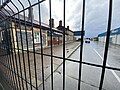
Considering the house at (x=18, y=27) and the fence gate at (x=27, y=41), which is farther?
the house at (x=18, y=27)

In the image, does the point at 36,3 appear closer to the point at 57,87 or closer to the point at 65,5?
the point at 65,5

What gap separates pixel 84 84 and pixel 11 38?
336cm

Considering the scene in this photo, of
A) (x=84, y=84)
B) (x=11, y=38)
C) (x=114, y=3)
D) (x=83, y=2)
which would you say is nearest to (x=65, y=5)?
(x=83, y=2)

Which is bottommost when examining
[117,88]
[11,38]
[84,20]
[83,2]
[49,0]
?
[117,88]

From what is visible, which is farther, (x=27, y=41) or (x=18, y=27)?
(x=18, y=27)

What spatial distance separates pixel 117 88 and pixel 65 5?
427cm

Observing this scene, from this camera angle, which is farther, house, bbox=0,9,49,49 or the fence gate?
house, bbox=0,9,49,49

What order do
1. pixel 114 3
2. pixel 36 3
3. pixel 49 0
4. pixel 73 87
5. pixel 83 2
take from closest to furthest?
pixel 114 3 < pixel 83 2 < pixel 49 0 < pixel 36 3 < pixel 73 87

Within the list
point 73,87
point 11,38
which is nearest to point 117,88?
point 73,87

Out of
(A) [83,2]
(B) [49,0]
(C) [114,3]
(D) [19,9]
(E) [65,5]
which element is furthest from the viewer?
(D) [19,9]

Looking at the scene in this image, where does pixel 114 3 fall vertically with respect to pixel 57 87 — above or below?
above

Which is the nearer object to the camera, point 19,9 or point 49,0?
point 49,0

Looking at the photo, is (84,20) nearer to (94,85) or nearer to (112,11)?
(112,11)

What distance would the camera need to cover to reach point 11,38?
2428 mm
